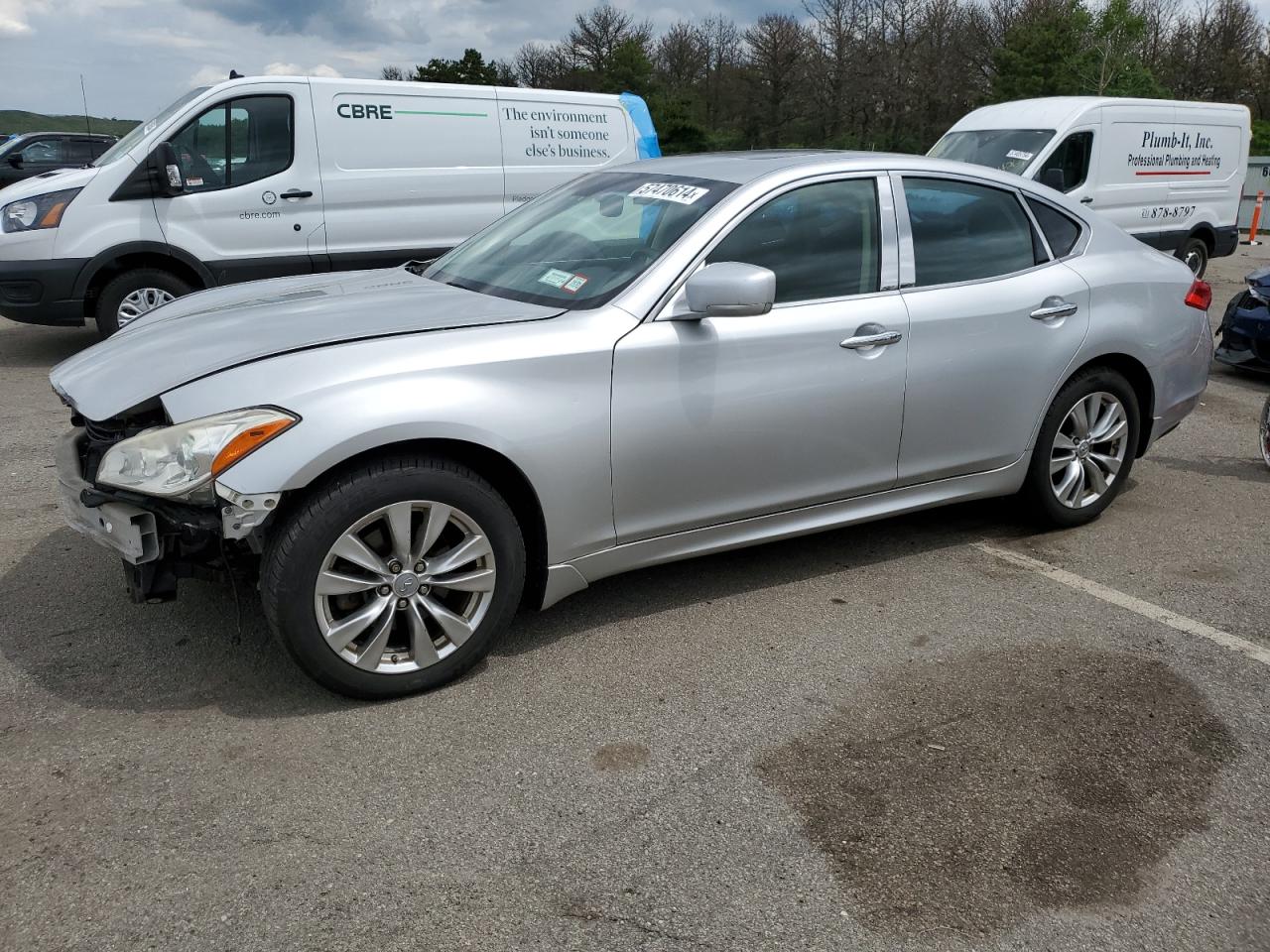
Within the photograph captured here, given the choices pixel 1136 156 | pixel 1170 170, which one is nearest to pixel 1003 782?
pixel 1136 156

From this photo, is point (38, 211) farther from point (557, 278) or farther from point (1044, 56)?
point (1044, 56)

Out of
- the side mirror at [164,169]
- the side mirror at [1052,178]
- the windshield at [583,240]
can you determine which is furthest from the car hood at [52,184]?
the side mirror at [1052,178]

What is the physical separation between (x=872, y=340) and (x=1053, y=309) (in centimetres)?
101

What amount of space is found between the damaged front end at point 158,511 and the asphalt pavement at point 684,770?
0.43 m

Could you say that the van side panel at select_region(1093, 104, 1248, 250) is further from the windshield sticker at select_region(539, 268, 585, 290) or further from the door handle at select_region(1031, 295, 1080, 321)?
the windshield sticker at select_region(539, 268, 585, 290)

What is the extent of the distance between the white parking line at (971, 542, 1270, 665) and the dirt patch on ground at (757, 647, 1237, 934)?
379 millimetres

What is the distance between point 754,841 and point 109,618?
2.48 metres

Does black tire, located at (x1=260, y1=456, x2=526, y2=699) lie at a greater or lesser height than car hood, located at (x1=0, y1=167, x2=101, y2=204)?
lesser

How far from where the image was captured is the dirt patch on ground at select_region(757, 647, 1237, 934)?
254cm

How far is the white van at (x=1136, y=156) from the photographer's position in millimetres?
12195

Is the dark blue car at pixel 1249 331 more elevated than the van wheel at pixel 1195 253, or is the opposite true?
the van wheel at pixel 1195 253

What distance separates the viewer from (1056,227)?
465 cm

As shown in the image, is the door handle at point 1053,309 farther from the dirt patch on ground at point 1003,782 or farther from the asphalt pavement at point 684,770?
the dirt patch on ground at point 1003,782

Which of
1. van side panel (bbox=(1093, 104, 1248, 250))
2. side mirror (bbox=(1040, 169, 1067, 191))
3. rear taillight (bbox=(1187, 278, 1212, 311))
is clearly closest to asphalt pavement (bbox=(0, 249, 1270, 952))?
rear taillight (bbox=(1187, 278, 1212, 311))
